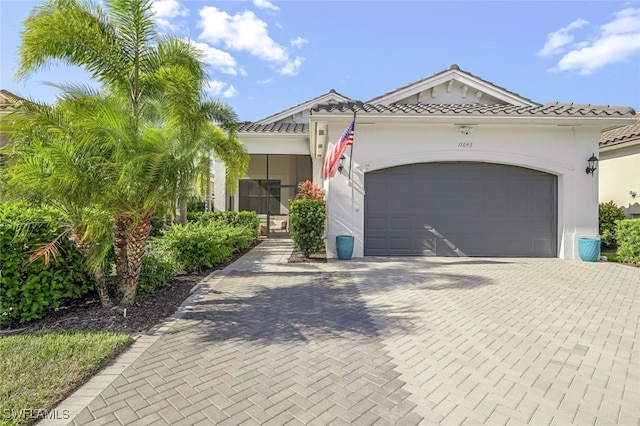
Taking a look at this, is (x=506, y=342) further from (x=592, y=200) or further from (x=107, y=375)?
(x=592, y=200)

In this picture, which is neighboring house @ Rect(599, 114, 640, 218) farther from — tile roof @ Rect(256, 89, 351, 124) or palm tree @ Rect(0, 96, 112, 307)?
palm tree @ Rect(0, 96, 112, 307)

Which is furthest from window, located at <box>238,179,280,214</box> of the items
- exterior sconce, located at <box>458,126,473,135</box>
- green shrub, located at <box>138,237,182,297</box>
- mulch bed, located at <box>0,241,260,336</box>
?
mulch bed, located at <box>0,241,260,336</box>

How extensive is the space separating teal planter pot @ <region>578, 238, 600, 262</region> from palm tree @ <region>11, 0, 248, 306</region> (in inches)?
462

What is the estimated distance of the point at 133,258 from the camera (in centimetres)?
532

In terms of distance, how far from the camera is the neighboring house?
1330cm

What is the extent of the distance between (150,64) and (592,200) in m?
13.2

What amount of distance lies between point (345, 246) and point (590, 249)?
25.3 feet

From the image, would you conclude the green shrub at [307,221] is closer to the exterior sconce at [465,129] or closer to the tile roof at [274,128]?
the exterior sconce at [465,129]

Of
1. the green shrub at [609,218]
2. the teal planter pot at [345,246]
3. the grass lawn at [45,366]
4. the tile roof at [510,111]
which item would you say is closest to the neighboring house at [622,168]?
the green shrub at [609,218]

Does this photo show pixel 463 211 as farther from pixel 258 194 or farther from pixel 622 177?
pixel 258 194

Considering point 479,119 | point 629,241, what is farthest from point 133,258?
point 629,241

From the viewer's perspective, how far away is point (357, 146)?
10.6 meters

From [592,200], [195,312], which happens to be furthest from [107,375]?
[592,200]

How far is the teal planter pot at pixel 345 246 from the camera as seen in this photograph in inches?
404
